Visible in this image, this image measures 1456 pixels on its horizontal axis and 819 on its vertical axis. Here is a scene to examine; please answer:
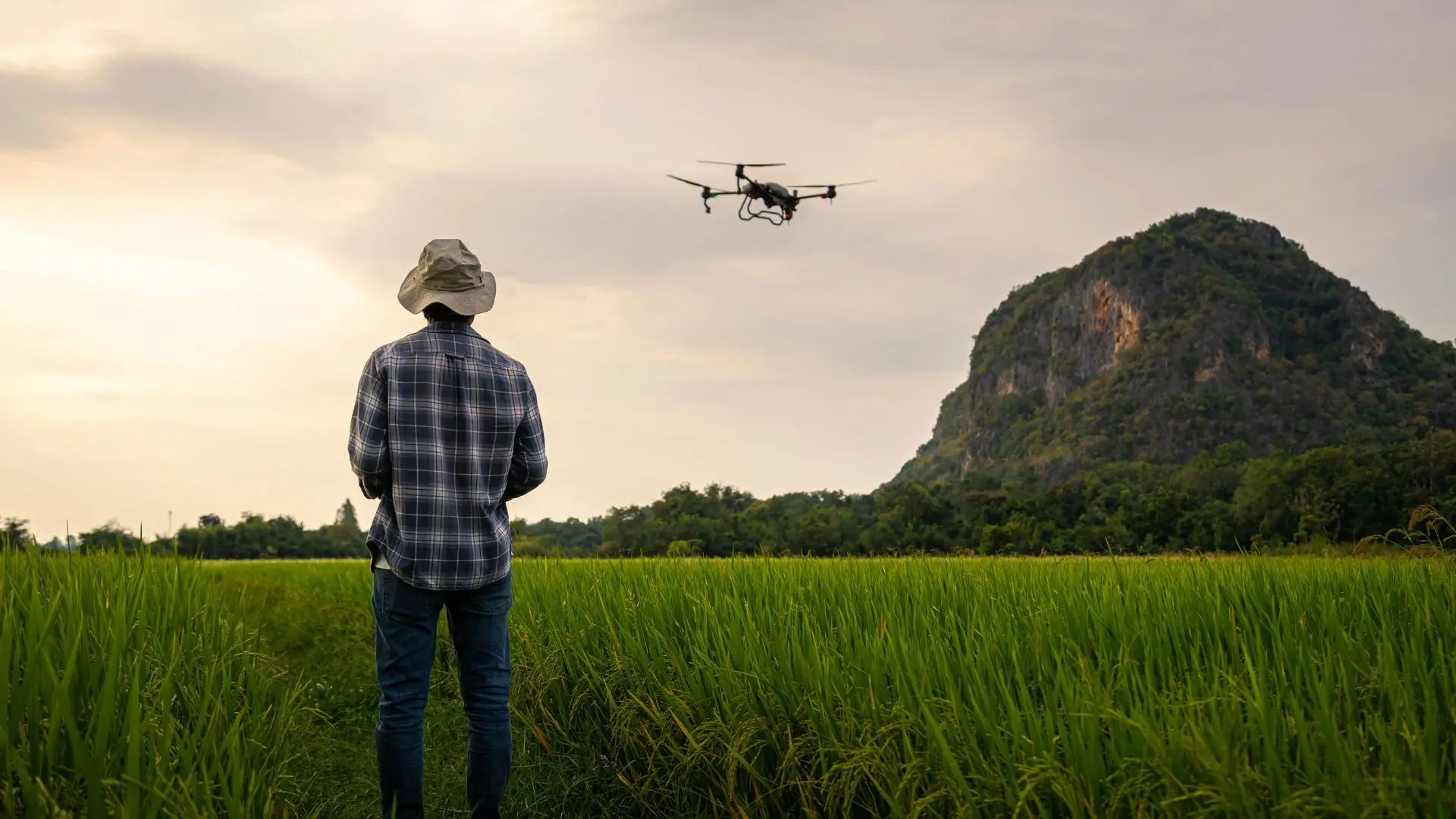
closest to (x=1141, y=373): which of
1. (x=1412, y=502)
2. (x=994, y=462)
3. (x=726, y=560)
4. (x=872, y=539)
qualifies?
(x=994, y=462)

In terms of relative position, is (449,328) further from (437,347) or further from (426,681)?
(426,681)

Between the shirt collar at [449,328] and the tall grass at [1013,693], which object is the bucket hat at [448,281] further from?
the tall grass at [1013,693]

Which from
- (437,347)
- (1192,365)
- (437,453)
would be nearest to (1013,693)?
(437,453)

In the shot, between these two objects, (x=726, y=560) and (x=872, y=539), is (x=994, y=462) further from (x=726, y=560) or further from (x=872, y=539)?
(x=726, y=560)

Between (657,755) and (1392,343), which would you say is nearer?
(657,755)

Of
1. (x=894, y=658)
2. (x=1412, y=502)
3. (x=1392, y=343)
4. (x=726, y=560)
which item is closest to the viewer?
(x=894, y=658)

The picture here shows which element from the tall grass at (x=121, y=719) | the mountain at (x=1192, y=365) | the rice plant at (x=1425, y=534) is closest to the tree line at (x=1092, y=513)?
the rice plant at (x=1425, y=534)
